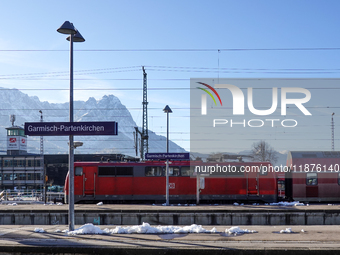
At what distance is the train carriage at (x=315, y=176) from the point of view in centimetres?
2859

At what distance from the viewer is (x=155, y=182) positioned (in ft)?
95.9

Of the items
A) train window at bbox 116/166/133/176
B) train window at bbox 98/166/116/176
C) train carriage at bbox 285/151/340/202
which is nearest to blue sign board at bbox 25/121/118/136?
train window at bbox 98/166/116/176

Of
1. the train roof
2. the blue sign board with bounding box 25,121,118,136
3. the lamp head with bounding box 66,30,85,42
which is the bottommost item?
the train roof

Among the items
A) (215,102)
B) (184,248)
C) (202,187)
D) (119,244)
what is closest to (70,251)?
(119,244)

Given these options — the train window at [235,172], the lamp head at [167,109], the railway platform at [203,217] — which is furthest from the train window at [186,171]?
the railway platform at [203,217]

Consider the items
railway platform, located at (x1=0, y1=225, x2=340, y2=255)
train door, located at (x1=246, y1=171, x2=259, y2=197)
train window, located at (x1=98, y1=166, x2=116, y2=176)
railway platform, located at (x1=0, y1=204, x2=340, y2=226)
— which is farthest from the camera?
train window, located at (x1=98, y1=166, x2=116, y2=176)

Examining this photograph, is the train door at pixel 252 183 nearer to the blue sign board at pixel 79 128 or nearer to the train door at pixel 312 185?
the train door at pixel 312 185

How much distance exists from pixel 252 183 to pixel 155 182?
25.0 ft

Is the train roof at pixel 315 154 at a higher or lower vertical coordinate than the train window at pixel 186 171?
higher

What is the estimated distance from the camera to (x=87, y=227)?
14.2 m

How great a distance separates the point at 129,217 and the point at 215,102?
16.3m

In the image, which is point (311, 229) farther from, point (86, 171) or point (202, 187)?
point (86, 171)

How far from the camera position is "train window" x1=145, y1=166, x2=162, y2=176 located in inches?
1152

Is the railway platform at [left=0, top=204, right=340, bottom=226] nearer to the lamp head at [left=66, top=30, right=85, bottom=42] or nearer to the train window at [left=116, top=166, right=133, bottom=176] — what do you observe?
the train window at [left=116, top=166, right=133, bottom=176]
